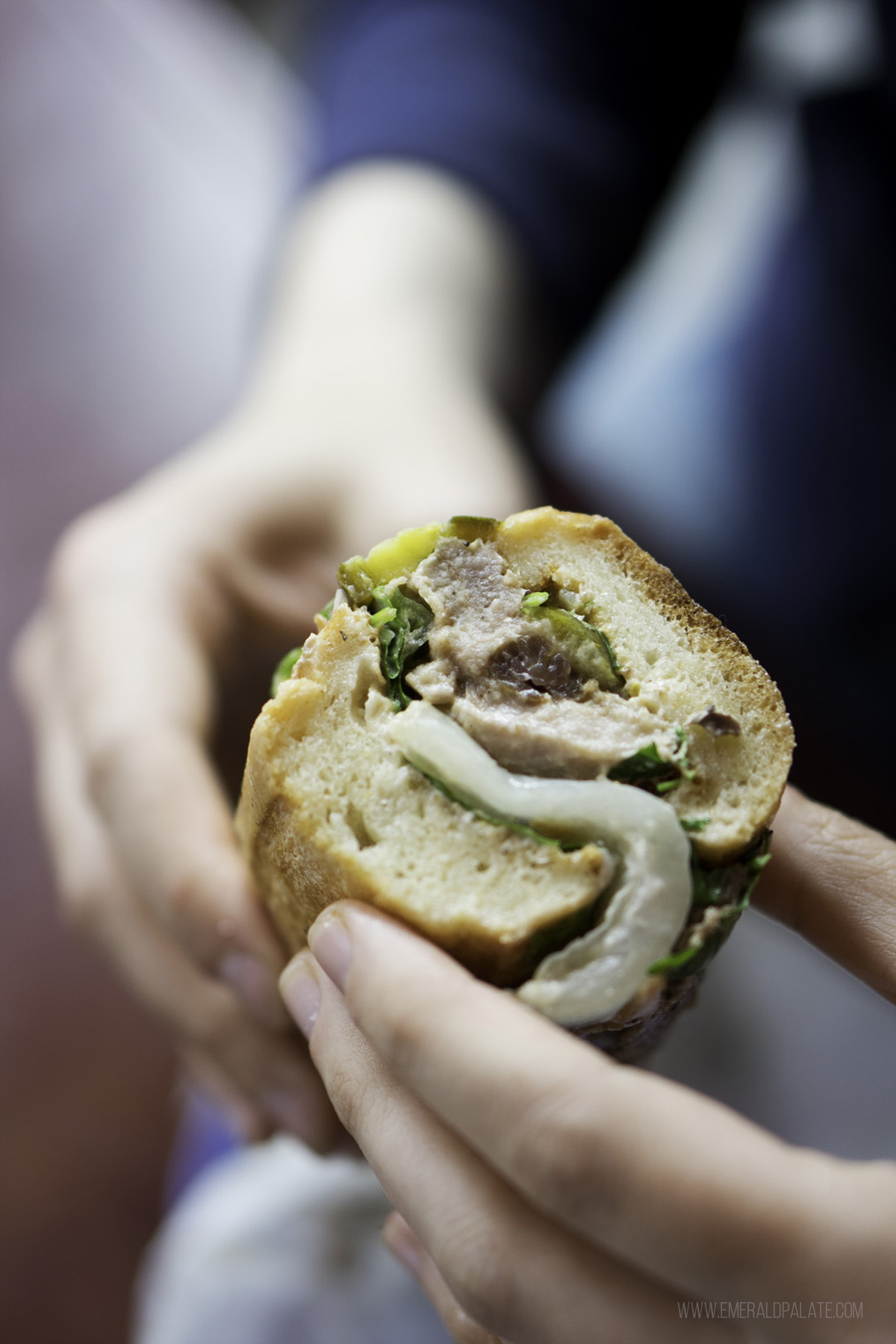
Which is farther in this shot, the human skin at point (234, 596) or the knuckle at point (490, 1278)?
the human skin at point (234, 596)

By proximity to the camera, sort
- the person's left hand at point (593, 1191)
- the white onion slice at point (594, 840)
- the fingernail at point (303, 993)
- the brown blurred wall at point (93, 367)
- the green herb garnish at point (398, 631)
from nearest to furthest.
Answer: the person's left hand at point (593, 1191), the white onion slice at point (594, 840), the green herb garnish at point (398, 631), the fingernail at point (303, 993), the brown blurred wall at point (93, 367)

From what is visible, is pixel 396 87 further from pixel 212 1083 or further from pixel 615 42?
pixel 212 1083

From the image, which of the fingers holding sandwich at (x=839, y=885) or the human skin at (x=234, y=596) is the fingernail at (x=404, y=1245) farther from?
the fingers holding sandwich at (x=839, y=885)

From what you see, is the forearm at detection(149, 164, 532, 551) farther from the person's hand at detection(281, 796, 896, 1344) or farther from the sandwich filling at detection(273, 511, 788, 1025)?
the person's hand at detection(281, 796, 896, 1344)

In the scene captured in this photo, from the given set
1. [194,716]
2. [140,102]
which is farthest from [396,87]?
[140,102]

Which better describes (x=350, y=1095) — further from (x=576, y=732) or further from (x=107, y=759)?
(x=107, y=759)

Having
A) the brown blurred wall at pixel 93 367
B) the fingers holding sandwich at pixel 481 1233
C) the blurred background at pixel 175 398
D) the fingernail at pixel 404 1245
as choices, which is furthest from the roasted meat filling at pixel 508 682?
the brown blurred wall at pixel 93 367

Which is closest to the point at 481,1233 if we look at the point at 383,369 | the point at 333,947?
the point at 333,947
